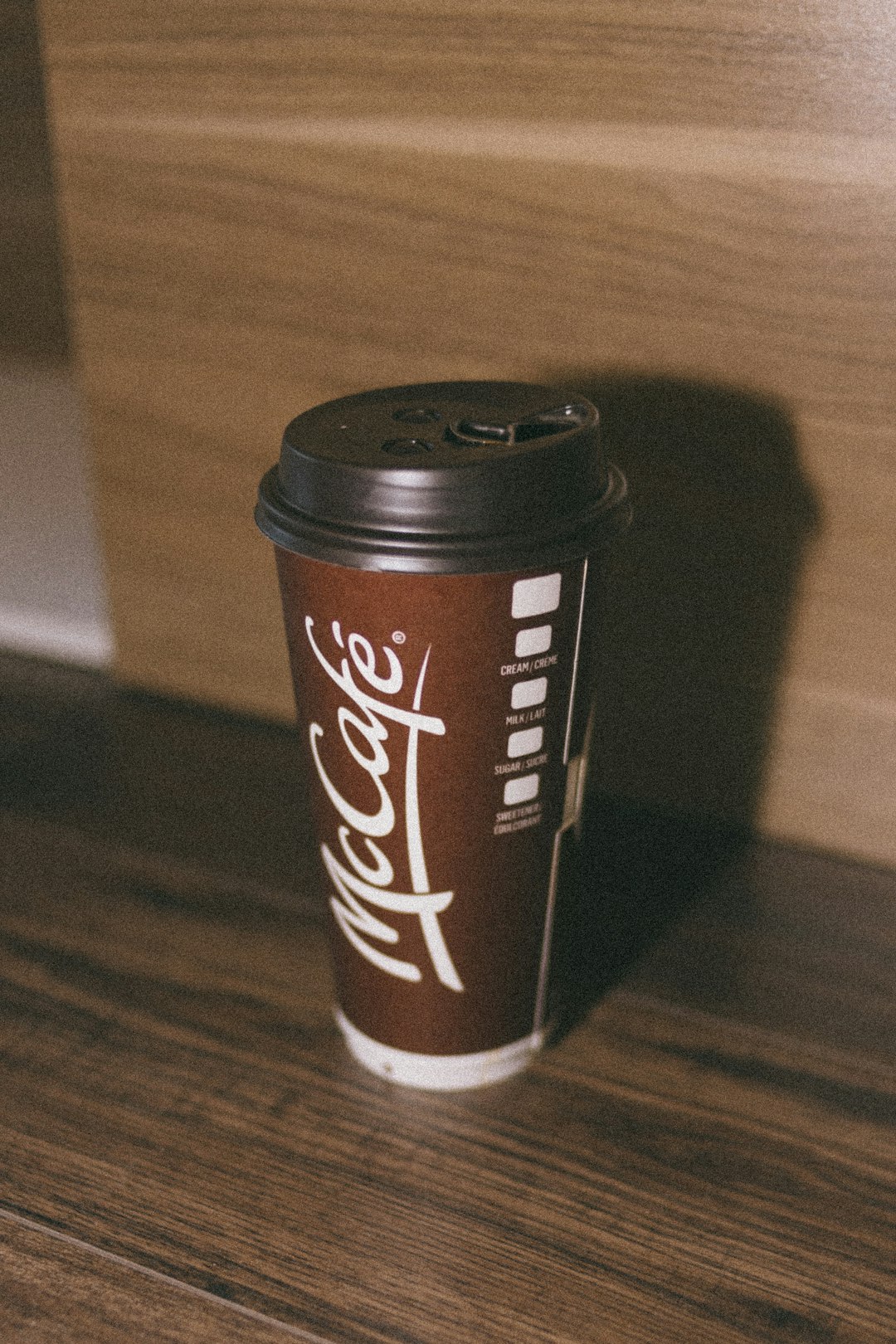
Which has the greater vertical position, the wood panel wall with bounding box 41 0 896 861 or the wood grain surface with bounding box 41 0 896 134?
the wood grain surface with bounding box 41 0 896 134

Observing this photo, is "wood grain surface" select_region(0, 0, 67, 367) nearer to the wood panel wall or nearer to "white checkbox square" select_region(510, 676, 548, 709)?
the wood panel wall

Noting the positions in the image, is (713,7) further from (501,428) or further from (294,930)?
(294,930)

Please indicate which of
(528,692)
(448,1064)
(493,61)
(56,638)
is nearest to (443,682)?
(528,692)

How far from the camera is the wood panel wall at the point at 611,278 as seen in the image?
0.81 meters

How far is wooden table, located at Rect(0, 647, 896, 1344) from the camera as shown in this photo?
0.64m

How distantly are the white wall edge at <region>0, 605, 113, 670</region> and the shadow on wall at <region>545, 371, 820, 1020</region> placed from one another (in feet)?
1.89

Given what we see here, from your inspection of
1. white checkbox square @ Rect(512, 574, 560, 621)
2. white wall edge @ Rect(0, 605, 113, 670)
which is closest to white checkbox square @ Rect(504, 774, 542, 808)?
white checkbox square @ Rect(512, 574, 560, 621)

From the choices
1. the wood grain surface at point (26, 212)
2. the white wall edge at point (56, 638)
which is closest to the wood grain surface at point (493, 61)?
the wood grain surface at point (26, 212)

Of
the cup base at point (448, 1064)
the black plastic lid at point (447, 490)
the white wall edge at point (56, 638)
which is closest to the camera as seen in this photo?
the black plastic lid at point (447, 490)

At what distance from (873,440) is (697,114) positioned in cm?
26

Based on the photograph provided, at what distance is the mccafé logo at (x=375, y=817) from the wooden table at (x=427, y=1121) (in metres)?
0.11

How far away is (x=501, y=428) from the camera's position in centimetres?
63

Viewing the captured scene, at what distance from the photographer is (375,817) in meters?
0.69

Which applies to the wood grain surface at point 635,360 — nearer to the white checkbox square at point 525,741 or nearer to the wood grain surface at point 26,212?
the wood grain surface at point 26,212
